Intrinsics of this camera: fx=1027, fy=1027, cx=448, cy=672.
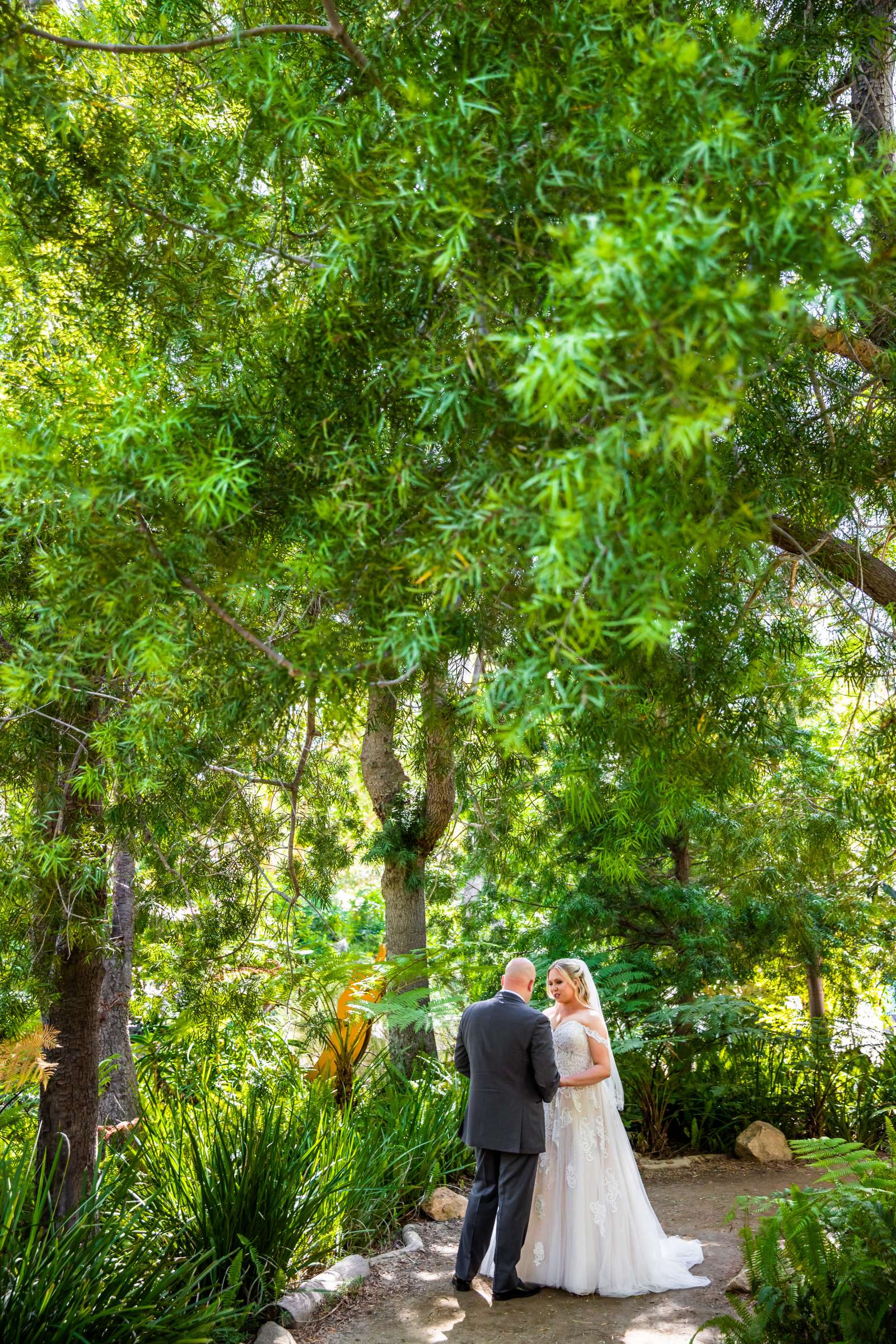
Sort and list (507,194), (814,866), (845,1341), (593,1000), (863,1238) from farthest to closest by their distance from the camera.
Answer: (814,866) < (593,1000) < (863,1238) < (845,1341) < (507,194)

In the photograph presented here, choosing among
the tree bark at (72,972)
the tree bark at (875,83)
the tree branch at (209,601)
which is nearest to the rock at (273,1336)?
the tree bark at (72,972)

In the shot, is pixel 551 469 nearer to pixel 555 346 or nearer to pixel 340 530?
pixel 555 346

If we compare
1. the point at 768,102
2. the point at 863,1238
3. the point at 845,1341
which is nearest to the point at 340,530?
the point at 768,102

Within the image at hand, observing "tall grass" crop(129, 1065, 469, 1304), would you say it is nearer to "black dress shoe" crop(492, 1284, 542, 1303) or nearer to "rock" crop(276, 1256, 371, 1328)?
"rock" crop(276, 1256, 371, 1328)

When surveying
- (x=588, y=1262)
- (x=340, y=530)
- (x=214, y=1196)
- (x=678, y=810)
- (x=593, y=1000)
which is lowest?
(x=588, y=1262)

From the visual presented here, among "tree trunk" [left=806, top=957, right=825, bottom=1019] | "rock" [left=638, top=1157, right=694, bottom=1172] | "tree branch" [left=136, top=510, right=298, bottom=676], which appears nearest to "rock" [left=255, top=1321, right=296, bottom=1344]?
"tree branch" [left=136, top=510, right=298, bottom=676]

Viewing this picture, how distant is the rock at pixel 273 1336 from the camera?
14.4ft

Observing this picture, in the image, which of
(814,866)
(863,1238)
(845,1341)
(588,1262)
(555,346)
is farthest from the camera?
(814,866)

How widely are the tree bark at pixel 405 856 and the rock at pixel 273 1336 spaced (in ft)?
10.3

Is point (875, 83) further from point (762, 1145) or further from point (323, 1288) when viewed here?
point (762, 1145)

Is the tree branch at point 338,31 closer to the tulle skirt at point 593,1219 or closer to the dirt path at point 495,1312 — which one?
the tulle skirt at point 593,1219

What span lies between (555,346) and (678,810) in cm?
256

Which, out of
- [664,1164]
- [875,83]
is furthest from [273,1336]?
[875,83]

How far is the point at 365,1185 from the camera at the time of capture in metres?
6.03
